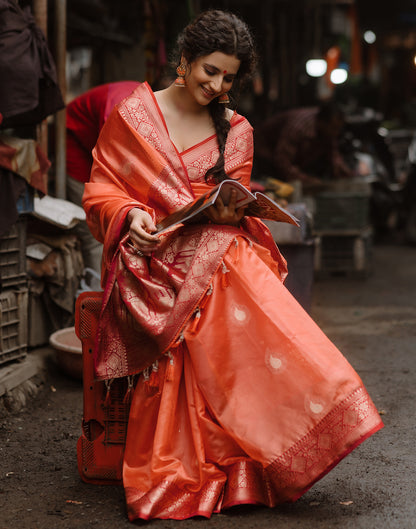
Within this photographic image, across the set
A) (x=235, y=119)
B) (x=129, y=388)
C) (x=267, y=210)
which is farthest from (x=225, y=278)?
(x=235, y=119)

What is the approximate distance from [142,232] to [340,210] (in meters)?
5.92

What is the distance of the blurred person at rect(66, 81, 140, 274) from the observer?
483cm

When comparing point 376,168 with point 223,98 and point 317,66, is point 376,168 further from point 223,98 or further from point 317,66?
point 223,98

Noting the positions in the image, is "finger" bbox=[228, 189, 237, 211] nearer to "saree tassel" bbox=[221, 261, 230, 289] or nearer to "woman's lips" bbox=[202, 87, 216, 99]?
"saree tassel" bbox=[221, 261, 230, 289]

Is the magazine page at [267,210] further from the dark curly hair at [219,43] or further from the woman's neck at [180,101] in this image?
the woman's neck at [180,101]

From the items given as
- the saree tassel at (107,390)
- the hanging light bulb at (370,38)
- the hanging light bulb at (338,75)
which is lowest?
the saree tassel at (107,390)

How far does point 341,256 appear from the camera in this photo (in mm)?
8477

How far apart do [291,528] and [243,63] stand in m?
1.73

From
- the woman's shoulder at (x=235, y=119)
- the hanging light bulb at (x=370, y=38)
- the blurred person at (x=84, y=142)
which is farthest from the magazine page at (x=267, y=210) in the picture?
the hanging light bulb at (x=370, y=38)

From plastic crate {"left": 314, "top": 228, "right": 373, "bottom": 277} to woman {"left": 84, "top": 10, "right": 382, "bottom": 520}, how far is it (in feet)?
18.8

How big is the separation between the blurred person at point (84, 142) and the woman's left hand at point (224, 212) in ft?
7.55

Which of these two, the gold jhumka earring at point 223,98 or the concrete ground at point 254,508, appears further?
the gold jhumka earring at point 223,98

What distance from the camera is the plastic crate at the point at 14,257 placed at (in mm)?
3979

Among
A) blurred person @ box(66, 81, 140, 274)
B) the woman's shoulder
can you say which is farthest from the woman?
blurred person @ box(66, 81, 140, 274)
